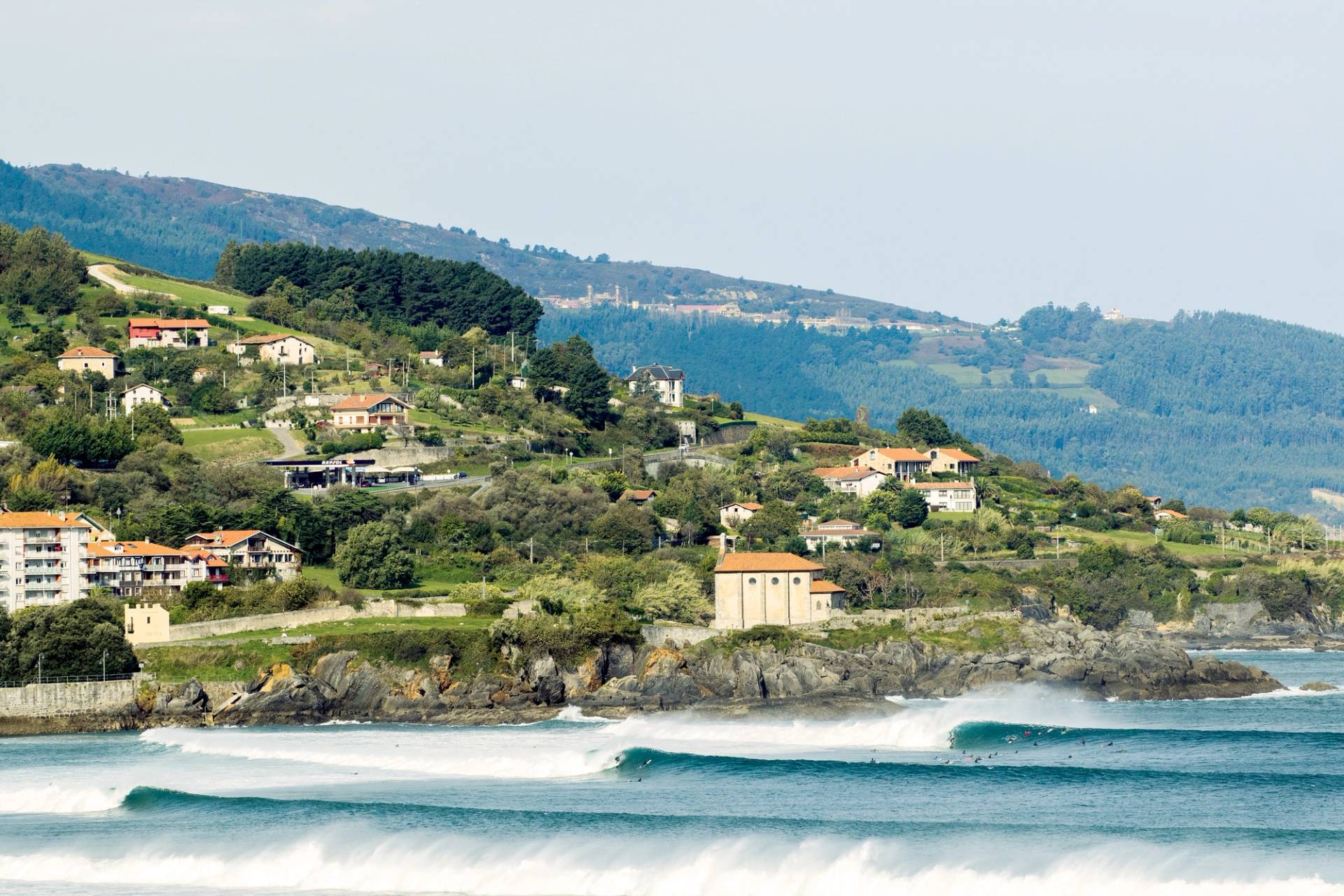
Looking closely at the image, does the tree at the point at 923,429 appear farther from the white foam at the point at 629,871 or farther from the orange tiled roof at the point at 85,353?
the white foam at the point at 629,871

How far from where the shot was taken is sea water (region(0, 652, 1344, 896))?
41.0 meters

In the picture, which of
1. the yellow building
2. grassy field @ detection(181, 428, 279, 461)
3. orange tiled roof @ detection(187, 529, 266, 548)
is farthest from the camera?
grassy field @ detection(181, 428, 279, 461)

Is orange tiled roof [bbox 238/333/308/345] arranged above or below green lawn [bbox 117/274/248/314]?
below

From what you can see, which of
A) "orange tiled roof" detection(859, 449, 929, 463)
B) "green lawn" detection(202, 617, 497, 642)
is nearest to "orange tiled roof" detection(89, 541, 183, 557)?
"green lawn" detection(202, 617, 497, 642)

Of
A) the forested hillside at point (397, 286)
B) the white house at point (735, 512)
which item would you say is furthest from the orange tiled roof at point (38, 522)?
the forested hillside at point (397, 286)

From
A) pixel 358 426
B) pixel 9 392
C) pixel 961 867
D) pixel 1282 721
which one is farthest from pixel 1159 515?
pixel 961 867

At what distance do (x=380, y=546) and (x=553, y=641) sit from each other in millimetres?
11843

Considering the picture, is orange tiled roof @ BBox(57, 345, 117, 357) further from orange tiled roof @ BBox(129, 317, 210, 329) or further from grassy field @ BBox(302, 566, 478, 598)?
grassy field @ BBox(302, 566, 478, 598)

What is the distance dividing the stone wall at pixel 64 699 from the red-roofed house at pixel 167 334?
164 feet

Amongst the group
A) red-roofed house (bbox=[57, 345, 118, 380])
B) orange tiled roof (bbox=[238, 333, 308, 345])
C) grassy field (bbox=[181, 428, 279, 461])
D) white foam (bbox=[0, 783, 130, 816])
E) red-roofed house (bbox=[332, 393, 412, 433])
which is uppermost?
orange tiled roof (bbox=[238, 333, 308, 345])

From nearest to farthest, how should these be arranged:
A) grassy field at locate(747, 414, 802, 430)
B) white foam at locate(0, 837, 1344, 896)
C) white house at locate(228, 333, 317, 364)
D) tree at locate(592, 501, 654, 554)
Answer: white foam at locate(0, 837, 1344, 896) < tree at locate(592, 501, 654, 554) < white house at locate(228, 333, 317, 364) < grassy field at locate(747, 414, 802, 430)

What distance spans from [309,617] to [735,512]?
31.1 meters

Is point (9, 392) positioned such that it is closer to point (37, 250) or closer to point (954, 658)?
point (37, 250)

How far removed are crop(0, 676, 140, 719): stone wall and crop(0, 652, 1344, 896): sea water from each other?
262 cm
